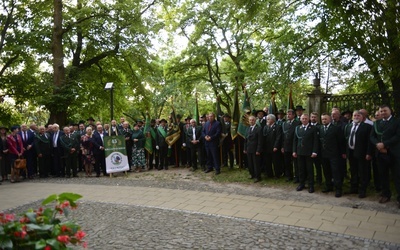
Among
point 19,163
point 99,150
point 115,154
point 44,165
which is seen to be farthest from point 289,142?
point 19,163

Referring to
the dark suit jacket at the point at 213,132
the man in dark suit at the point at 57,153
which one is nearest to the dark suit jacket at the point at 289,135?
the dark suit jacket at the point at 213,132

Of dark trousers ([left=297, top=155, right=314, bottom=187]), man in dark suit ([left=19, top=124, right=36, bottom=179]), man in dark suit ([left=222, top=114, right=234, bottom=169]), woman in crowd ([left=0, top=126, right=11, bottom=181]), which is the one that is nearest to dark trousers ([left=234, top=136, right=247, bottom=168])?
man in dark suit ([left=222, top=114, right=234, bottom=169])

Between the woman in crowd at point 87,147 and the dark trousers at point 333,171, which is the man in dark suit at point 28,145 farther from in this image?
the dark trousers at point 333,171

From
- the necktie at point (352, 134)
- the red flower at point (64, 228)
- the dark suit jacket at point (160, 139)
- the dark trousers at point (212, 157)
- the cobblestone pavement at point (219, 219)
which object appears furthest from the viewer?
the dark suit jacket at point (160, 139)

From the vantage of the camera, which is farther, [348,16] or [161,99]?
[161,99]

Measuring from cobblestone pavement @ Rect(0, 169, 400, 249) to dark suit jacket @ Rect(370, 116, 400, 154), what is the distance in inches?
47.8

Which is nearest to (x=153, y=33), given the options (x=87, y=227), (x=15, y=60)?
(x=15, y=60)

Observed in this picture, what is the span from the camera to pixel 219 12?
2133 cm

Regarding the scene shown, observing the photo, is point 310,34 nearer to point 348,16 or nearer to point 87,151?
point 348,16

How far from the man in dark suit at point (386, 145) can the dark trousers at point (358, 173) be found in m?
0.34

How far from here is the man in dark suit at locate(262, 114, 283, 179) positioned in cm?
922

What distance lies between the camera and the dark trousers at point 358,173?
743 centimetres

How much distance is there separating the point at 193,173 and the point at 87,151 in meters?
3.78

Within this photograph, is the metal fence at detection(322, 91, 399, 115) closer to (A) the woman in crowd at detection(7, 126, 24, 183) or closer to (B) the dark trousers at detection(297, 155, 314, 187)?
(B) the dark trousers at detection(297, 155, 314, 187)
